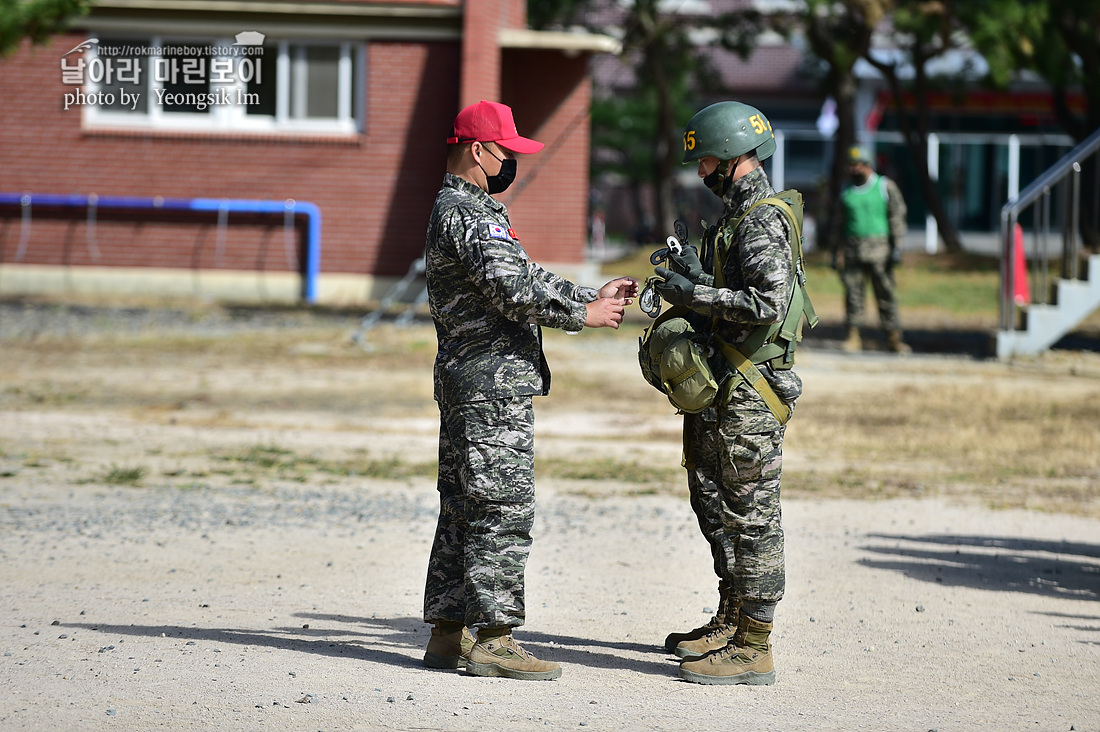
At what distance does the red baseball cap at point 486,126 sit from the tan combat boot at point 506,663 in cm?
182

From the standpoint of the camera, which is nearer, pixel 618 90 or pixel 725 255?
pixel 725 255

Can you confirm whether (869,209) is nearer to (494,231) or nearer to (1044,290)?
(1044,290)

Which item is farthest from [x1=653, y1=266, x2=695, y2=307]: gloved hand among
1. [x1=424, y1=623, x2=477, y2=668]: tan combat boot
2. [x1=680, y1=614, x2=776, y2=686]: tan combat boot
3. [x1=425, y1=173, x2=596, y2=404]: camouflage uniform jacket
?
[x1=424, y1=623, x2=477, y2=668]: tan combat boot

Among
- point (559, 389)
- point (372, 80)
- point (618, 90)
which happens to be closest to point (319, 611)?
point (559, 389)

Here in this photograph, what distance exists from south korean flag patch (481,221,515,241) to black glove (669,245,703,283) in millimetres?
604

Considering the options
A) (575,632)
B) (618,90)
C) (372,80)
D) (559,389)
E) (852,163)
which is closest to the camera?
(575,632)

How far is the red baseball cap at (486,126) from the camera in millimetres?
4812

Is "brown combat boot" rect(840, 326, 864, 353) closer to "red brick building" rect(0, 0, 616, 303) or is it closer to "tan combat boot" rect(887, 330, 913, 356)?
"tan combat boot" rect(887, 330, 913, 356)

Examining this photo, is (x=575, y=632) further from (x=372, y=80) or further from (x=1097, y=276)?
(x=372, y=80)

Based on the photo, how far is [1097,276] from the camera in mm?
14688

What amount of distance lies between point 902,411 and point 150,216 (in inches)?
472

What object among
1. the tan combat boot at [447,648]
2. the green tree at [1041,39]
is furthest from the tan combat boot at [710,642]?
the green tree at [1041,39]

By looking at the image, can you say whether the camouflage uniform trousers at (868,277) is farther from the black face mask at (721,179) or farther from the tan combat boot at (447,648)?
the tan combat boot at (447,648)

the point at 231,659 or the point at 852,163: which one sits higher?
the point at 852,163
